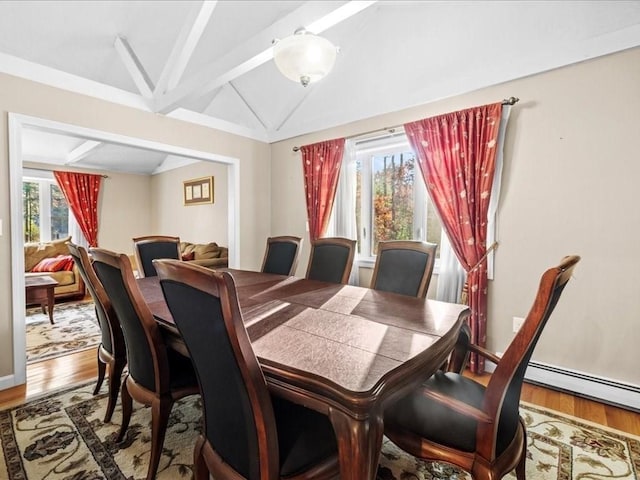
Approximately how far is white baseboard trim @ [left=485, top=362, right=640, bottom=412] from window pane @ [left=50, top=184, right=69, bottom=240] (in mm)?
7172

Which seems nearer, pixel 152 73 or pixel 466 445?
pixel 466 445

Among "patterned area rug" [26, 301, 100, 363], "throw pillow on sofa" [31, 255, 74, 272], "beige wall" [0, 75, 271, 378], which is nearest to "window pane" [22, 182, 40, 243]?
"throw pillow on sofa" [31, 255, 74, 272]

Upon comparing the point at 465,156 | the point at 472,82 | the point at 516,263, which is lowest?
the point at 516,263

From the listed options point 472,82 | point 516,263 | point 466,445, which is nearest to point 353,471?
point 466,445

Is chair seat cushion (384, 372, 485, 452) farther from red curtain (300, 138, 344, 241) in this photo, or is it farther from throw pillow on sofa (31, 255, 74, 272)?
throw pillow on sofa (31, 255, 74, 272)

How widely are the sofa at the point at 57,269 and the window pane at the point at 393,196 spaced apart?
425cm

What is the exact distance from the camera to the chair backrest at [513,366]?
0.92 metres

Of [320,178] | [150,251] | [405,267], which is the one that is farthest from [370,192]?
[150,251]

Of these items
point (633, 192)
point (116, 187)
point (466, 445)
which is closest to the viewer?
point (466, 445)

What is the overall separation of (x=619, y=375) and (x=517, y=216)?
119 centimetres

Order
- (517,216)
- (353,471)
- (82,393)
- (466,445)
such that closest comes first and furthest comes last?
1. (353,471)
2. (466,445)
3. (82,393)
4. (517,216)

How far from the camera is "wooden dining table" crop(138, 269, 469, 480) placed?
84cm

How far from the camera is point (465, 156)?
252 centimetres

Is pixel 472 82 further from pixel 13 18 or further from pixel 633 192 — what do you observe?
pixel 13 18
